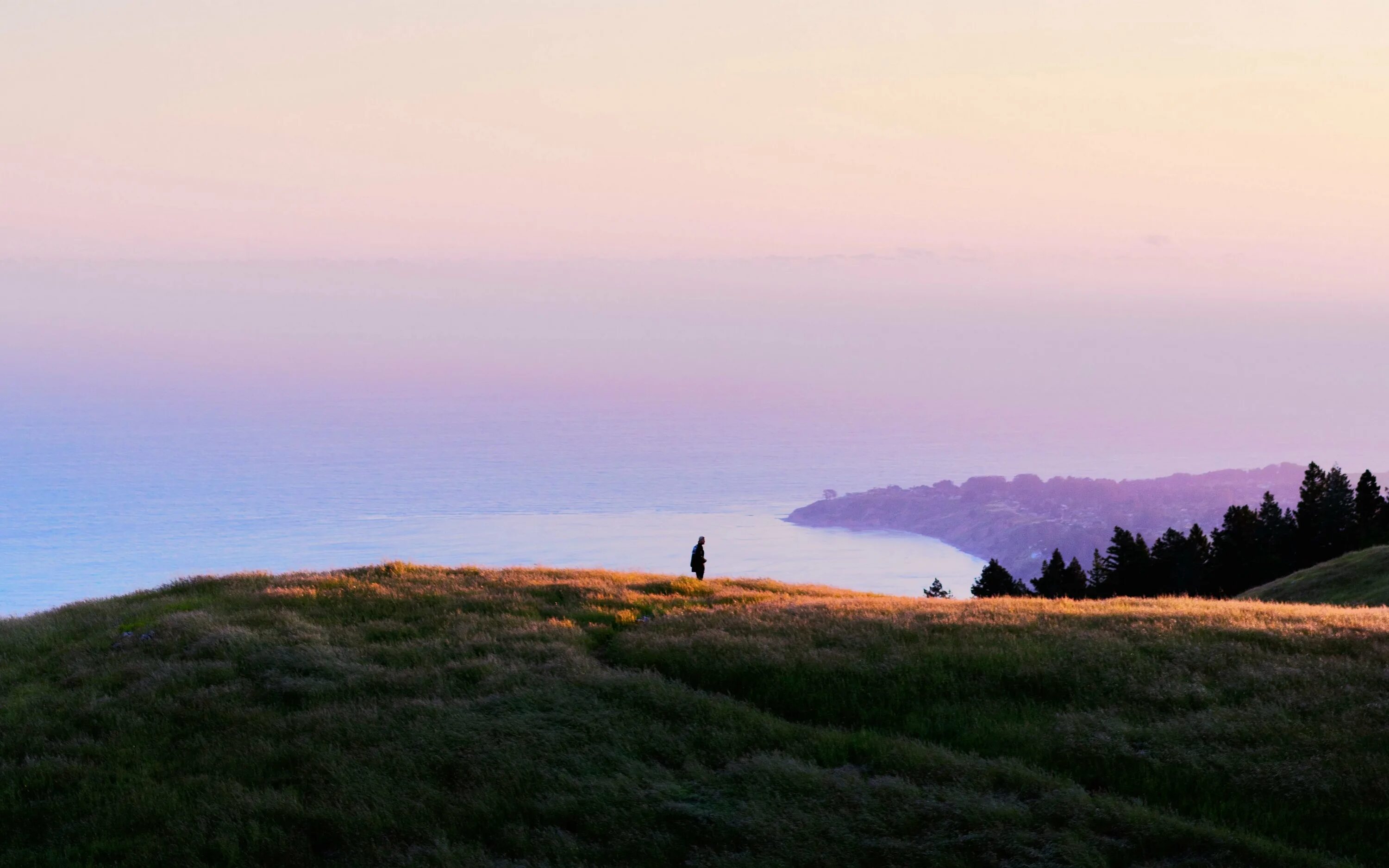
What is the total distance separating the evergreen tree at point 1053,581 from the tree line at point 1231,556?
77mm

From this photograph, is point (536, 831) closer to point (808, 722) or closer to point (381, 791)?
point (381, 791)

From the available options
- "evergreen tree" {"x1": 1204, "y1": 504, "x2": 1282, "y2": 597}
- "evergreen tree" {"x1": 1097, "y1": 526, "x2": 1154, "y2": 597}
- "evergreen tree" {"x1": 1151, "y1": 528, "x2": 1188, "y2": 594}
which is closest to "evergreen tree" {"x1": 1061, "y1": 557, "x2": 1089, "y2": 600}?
"evergreen tree" {"x1": 1097, "y1": 526, "x2": 1154, "y2": 597}

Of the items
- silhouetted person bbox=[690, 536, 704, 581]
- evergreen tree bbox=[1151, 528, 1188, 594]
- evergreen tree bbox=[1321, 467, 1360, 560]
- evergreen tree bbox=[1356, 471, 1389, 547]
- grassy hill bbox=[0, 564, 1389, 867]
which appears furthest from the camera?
evergreen tree bbox=[1151, 528, 1188, 594]

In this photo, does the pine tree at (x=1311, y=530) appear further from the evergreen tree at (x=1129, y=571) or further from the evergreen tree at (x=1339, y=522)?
the evergreen tree at (x=1129, y=571)

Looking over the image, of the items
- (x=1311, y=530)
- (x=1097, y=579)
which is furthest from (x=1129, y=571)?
(x=1311, y=530)

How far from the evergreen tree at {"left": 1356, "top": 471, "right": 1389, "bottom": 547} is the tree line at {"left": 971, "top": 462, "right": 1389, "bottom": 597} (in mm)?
83

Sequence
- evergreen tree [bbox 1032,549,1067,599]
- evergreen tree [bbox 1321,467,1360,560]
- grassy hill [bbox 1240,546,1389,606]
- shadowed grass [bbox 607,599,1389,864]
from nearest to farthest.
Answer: shadowed grass [bbox 607,599,1389,864] < grassy hill [bbox 1240,546,1389,606] < evergreen tree [bbox 1321,467,1360,560] < evergreen tree [bbox 1032,549,1067,599]

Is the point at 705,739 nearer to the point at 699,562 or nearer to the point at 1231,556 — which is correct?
the point at 699,562

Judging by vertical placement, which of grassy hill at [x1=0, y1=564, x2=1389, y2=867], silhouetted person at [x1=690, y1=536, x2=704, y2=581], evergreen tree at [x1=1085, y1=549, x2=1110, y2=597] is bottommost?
evergreen tree at [x1=1085, y1=549, x2=1110, y2=597]

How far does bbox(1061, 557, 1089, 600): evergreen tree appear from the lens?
78188mm

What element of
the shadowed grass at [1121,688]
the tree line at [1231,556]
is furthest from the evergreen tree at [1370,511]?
the shadowed grass at [1121,688]

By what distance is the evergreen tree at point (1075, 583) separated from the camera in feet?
257

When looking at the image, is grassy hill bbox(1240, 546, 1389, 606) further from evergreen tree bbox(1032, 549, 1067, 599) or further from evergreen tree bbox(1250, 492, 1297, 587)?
evergreen tree bbox(1032, 549, 1067, 599)

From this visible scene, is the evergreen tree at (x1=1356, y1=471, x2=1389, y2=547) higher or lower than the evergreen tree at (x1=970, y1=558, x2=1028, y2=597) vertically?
higher
